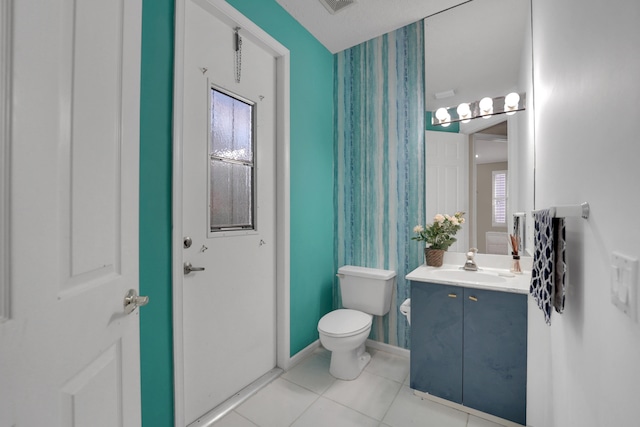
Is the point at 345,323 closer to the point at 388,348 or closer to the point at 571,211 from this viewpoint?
the point at 388,348

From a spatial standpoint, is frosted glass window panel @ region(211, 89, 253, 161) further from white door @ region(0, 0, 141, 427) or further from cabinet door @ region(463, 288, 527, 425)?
cabinet door @ region(463, 288, 527, 425)

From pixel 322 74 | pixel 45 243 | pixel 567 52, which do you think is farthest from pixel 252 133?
pixel 567 52

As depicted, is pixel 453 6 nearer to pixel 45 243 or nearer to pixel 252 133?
pixel 252 133

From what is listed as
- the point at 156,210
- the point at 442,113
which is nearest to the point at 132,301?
the point at 156,210

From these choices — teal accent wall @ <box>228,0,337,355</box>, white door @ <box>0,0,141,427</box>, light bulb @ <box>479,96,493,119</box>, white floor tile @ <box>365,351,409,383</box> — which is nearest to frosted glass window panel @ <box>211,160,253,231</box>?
teal accent wall @ <box>228,0,337,355</box>

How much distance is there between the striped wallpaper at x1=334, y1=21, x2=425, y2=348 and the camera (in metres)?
2.28

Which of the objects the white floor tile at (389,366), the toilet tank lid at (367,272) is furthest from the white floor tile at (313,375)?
the toilet tank lid at (367,272)

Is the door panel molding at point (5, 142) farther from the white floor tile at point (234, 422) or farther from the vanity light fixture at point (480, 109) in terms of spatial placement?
the vanity light fixture at point (480, 109)

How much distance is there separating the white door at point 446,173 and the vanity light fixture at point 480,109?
0.11 meters

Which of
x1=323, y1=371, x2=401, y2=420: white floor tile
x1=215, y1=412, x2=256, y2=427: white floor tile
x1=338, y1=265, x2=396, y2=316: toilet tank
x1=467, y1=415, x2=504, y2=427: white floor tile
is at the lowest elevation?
x1=467, y1=415, x2=504, y2=427: white floor tile

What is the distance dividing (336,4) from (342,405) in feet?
9.05

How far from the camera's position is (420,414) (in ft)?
5.46

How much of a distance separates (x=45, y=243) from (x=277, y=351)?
1900 mm

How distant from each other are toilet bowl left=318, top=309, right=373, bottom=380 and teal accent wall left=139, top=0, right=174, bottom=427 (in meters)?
0.99
